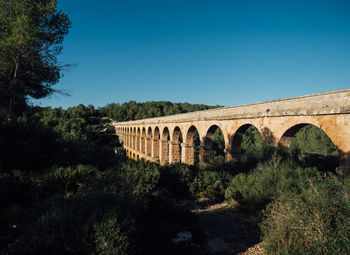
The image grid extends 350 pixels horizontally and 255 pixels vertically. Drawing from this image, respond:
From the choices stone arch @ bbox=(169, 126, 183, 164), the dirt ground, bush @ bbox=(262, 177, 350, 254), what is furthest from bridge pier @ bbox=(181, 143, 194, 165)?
bush @ bbox=(262, 177, 350, 254)

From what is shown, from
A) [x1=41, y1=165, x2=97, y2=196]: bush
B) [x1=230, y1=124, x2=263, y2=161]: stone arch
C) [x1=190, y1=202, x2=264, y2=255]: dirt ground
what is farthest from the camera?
[x1=230, y1=124, x2=263, y2=161]: stone arch

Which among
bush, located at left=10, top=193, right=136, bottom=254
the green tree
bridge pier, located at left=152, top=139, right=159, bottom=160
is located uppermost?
the green tree

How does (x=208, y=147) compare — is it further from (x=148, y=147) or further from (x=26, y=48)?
(x=148, y=147)

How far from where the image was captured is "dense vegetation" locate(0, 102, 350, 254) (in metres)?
2.88

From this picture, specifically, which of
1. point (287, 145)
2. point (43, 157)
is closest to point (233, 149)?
point (287, 145)

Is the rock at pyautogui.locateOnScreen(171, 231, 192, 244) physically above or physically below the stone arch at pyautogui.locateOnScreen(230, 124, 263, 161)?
below

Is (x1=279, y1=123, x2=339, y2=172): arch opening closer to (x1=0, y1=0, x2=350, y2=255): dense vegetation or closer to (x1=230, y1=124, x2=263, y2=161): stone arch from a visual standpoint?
(x1=230, y1=124, x2=263, y2=161): stone arch

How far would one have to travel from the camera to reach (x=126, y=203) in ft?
12.0

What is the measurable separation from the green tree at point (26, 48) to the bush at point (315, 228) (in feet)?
33.1

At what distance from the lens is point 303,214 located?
3221mm

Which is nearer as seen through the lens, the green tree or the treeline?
the green tree

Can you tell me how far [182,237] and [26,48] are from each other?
32.6 feet

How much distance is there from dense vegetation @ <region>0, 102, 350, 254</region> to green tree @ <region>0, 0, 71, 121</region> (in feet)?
9.27

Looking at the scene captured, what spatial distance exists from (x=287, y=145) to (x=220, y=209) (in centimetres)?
515
